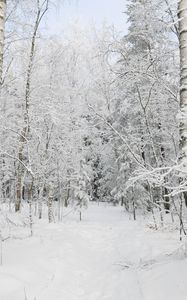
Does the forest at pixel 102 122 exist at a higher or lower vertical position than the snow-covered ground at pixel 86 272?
higher

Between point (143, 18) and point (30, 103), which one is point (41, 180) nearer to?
point (30, 103)

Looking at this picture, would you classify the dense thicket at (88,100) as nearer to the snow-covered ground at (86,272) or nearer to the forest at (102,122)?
the forest at (102,122)

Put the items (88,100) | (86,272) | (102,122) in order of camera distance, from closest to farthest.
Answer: (86,272)
(102,122)
(88,100)

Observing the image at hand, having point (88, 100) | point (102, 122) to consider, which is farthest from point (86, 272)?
point (88, 100)

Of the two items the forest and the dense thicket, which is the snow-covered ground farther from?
the dense thicket

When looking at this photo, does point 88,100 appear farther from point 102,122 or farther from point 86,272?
point 86,272

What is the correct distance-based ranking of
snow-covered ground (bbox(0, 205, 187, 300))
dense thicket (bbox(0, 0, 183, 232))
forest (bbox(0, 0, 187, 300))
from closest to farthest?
snow-covered ground (bbox(0, 205, 187, 300)) < forest (bbox(0, 0, 187, 300)) < dense thicket (bbox(0, 0, 183, 232))

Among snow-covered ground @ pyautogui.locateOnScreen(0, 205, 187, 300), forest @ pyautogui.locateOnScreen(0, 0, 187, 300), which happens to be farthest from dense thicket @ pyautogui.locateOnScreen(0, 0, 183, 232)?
snow-covered ground @ pyautogui.locateOnScreen(0, 205, 187, 300)

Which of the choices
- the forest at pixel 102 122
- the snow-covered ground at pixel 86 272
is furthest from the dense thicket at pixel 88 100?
the snow-covered ground at pixel 86 272

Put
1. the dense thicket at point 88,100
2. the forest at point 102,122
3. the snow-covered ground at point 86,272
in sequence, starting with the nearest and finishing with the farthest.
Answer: the snow-covered ground at point 86,272, the forest at point 102,122, the dense thicket at point 88,100

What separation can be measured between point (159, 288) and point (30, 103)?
11.3 m

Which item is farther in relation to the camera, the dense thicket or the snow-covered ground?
the dense thicket

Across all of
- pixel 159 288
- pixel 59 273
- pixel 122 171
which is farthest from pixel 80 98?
pixel 159 288

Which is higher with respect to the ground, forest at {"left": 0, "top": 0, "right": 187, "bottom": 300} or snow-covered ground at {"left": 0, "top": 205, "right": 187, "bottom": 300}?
forest at {"left": 0, "top": 0, "right": 187, "bottom": 300}
